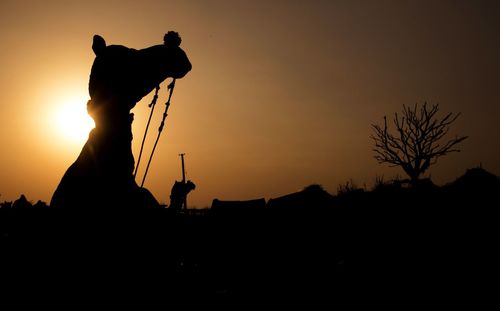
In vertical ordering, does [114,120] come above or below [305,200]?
above

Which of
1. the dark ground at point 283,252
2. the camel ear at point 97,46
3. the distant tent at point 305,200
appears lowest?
the dark ground at point 283,252

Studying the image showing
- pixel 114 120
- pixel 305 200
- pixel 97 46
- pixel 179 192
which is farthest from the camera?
pixel 305 200

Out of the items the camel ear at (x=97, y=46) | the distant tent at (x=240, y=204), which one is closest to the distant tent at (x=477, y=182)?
the distant tent at (x=240, y=204)

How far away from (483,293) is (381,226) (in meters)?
5.24

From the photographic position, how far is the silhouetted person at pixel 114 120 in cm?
337

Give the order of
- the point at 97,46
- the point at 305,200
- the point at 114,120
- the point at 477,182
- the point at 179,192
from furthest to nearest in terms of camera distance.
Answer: the point at 305,200 < the point at 477,182 < the point at 179,192 < the point at 97,46 < the point at 114,120

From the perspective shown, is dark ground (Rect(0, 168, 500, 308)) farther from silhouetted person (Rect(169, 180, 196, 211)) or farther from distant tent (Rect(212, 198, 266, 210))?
distant tent (Rect(212, 198, 266, 210))

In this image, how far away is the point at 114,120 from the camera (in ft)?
12.2

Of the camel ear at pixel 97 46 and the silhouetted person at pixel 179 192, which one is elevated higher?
the camel ear at pixel 97 46

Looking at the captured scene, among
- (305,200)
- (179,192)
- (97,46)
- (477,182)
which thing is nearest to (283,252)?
(305,200)

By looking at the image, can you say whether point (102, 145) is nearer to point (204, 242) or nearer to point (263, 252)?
point (263, 252)

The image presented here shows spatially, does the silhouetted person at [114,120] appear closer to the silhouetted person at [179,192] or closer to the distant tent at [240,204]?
the silhouetted person at [179,192]

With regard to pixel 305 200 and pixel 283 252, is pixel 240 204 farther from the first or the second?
pixel 283 252

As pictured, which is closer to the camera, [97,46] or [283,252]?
[97,46]
